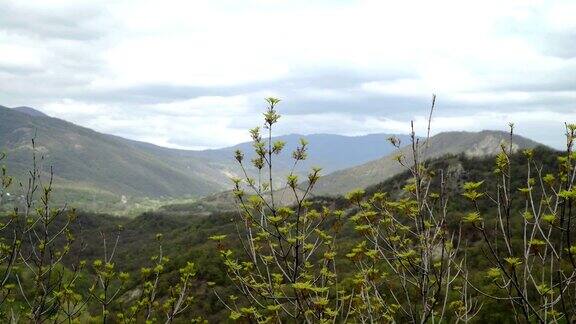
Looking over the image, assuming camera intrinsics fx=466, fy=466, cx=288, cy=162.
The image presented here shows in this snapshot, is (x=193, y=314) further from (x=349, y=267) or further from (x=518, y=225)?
(x=518, y=225)

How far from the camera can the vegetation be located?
5453 mm

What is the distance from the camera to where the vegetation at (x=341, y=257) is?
17.9 feet

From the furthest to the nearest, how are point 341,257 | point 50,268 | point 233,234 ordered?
point 233,234, point 341,257, point 50,268

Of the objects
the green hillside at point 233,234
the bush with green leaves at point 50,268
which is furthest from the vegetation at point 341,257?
the green hillside at point 233,234

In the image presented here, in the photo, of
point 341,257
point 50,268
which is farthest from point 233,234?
point 50,268

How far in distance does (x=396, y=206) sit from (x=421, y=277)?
1452 mm

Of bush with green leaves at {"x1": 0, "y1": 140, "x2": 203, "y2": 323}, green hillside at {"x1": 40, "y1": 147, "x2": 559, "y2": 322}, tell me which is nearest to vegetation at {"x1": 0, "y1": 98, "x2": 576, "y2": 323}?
bush with green leaves at {"x1": 0, "y1": 140, "x2": 203, "y2": 323}

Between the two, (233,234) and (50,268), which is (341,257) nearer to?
(233,234)

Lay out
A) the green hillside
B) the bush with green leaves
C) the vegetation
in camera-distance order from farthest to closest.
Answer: the green hillside
the bush with green leaves
the vegetation

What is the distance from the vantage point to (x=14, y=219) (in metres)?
7.79

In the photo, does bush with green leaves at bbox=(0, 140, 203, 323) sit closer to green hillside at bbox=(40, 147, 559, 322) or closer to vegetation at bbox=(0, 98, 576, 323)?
vegetation at bbox=(0, 98, 576, 323)

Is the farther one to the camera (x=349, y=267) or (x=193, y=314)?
(x=349, y=267)

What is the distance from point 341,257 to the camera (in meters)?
47.0

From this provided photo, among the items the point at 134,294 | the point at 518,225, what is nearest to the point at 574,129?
the point at 518,225
